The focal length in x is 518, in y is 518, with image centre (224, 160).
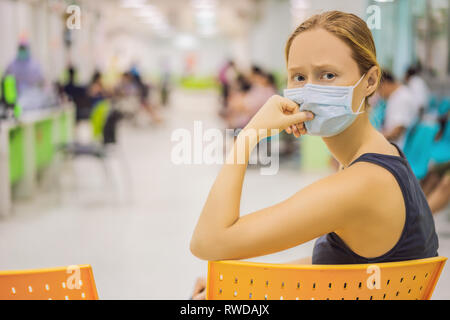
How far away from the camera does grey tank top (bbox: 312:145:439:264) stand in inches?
40.6

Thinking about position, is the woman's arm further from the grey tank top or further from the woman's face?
the woman's face

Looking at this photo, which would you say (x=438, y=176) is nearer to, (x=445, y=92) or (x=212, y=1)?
(x=445, y=92)

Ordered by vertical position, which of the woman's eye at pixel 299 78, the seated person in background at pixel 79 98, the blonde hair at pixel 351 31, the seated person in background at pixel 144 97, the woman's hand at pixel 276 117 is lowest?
the seated person in background at pixel 144 97

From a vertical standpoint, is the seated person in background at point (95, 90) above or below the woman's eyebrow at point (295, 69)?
below

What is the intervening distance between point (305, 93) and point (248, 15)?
1719 cm

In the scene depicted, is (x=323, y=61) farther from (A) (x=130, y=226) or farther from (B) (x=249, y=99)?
(B) (x=249, y=99)

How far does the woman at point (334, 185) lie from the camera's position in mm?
989

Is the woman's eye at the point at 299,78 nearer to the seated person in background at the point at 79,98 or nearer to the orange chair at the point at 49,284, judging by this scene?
the orange chair at the point at 49,284

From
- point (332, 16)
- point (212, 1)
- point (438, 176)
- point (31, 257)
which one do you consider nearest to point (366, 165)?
point (332, 16)

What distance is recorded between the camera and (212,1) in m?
14.2

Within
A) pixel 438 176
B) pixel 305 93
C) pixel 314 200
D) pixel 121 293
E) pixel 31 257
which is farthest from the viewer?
pixel 438 176

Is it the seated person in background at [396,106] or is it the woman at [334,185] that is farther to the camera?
the seated person in background at [396,106]

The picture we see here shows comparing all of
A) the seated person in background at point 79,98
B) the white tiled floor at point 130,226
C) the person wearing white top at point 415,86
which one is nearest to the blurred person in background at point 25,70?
the seated person in background at point 79,98

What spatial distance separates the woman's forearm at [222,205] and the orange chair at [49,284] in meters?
0.22
